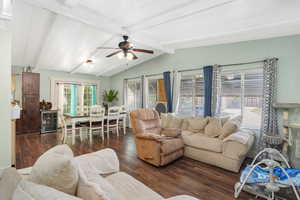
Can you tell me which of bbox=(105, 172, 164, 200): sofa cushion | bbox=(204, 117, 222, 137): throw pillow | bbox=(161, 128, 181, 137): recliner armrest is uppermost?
bbox=(204, 117, 222, 137): throw pillow

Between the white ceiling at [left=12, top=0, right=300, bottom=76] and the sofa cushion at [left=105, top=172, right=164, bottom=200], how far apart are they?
8.15 ft

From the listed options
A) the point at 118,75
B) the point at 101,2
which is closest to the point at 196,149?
the point at 101,2

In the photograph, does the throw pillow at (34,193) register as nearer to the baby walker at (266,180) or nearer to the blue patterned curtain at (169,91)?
the baby walker at (266,180)

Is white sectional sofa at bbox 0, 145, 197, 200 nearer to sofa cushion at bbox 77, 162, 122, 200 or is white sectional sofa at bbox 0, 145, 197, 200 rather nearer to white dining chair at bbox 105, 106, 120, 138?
sofa cushion at bbox 77, 162, 122, 200

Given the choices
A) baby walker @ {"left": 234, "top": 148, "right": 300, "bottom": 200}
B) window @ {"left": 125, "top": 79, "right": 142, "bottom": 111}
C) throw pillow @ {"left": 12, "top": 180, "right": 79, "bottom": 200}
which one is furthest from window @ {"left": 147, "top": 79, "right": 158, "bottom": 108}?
throw pillow @ {"left": 12, "top": 180, "right": 79, "bottom": 200}

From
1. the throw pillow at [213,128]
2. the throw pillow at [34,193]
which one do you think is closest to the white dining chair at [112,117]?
the throw pillow at [213,128]

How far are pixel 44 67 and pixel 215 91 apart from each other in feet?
19.2

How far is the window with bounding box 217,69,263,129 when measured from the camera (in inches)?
145

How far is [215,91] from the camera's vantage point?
4.15 metres

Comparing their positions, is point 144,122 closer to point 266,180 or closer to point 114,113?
point 114,113

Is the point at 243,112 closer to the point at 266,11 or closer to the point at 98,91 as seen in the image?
the point at 266,11

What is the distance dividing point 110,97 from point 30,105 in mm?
2959

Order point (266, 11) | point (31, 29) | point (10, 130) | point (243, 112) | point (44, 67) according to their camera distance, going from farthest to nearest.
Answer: point (44, 67)
point (243, 112)
point (31, 29)
point (10, 130)
point (266, 11)

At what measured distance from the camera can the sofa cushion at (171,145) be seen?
294cm
